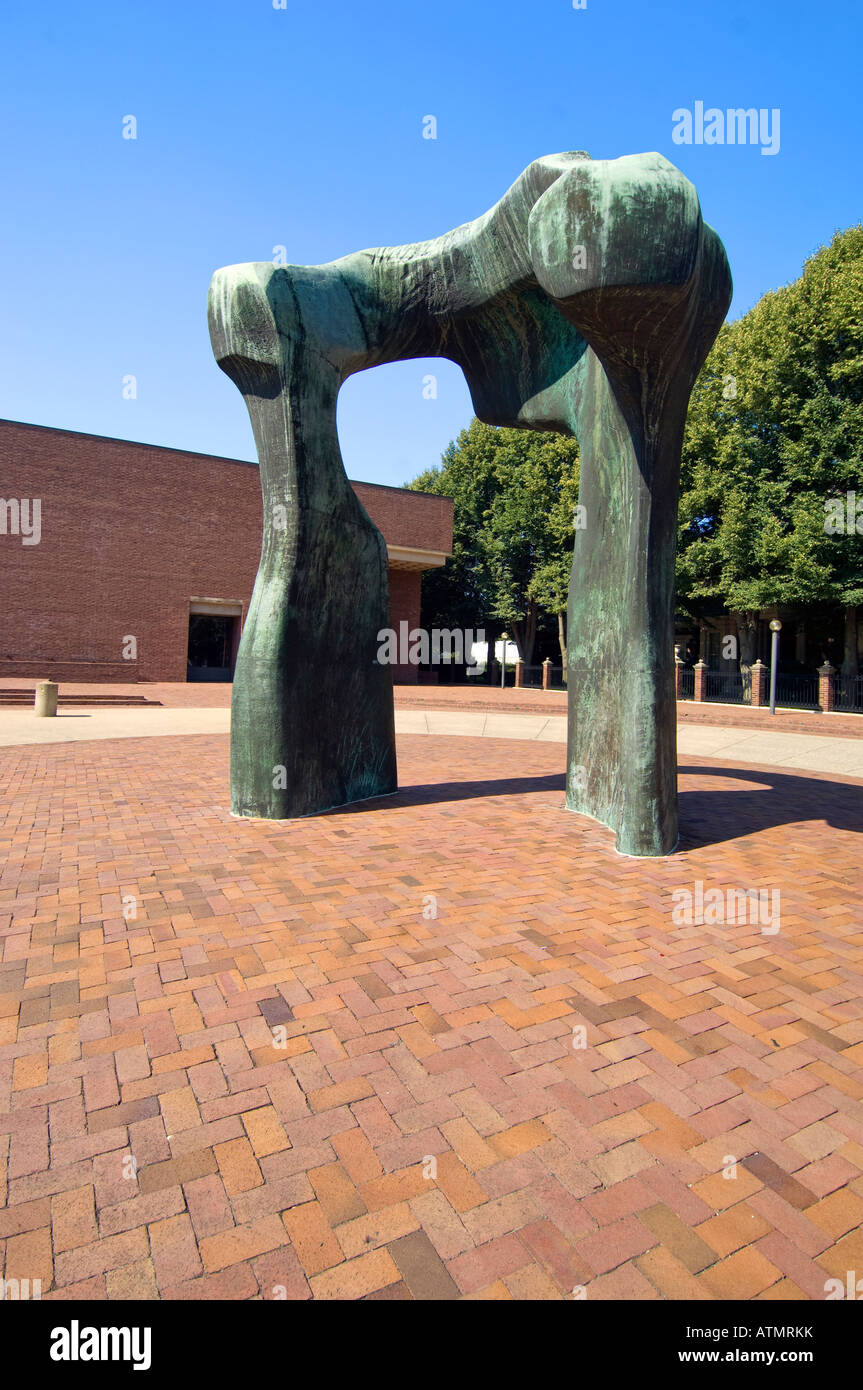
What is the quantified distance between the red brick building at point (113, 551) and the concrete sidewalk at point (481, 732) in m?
8.75

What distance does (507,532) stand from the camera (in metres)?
39.1

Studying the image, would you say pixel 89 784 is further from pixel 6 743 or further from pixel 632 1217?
pixel 632 1217

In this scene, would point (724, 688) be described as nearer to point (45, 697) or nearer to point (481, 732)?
point (481, 732)

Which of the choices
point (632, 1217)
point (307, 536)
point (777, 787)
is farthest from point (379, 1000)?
point (777, 787)

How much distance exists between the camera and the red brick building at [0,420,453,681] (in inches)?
989

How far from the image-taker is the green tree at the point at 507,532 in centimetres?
3644

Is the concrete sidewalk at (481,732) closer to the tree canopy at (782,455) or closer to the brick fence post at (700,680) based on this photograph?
the brick fence post at (700,680)

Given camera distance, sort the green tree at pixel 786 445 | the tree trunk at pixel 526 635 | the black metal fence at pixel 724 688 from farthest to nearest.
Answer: the tree trunk at pixel 526 635 < the black metal fence at pixel 724 688 < the green tree at pixel 786 445

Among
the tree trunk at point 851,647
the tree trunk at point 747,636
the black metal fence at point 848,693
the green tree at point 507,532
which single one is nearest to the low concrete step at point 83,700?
the green tree at point 507,532

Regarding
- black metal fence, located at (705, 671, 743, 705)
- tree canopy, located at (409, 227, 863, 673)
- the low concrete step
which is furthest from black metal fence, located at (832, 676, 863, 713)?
the low concrete step

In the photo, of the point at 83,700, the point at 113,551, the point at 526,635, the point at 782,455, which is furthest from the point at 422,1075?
the point at 526,635

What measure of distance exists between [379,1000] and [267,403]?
5.03 meters

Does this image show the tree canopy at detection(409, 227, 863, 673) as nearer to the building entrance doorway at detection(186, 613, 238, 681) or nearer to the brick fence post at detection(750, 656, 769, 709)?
the brick fence post at detection(750, 656, 769, 709)

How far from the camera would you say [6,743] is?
10953 mm
